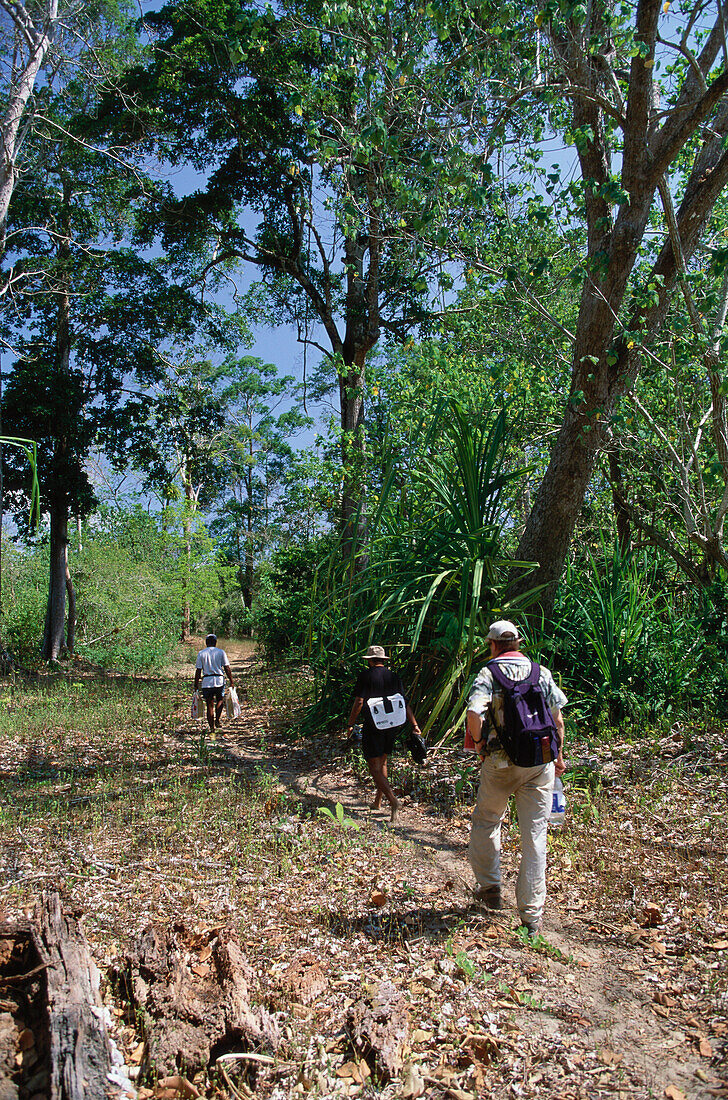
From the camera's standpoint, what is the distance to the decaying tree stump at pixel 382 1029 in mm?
3018

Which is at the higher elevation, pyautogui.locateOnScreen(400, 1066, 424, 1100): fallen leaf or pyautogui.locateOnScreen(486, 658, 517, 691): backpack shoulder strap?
pyautogui.locateOnScreen(486, 658, 517, 691): backpack shoulder strap

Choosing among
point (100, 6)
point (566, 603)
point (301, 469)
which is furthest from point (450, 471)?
point (100, 6)

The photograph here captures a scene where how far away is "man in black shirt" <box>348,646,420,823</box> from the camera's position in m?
6.40

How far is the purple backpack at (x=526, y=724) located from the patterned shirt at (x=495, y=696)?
0.04 m

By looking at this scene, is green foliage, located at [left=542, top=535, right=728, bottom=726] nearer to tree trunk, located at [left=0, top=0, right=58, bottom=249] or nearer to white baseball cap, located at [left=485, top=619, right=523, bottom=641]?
white baseball cap, located at [left=485, top=619, right=523, bottom=641]

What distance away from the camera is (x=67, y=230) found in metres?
17.5

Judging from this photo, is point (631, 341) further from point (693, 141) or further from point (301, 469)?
point (301, 469)

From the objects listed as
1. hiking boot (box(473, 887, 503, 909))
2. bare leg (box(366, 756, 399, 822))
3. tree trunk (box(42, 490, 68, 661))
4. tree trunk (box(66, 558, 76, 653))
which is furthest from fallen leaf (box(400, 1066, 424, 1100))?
tree trunk (box(66, 558, 76, 653))

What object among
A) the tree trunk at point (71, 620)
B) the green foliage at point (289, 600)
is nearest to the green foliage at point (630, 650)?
the green foliage at point (289, 600)

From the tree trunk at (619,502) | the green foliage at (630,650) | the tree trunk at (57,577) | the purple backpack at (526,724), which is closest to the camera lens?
the purple backpack at (526,724)

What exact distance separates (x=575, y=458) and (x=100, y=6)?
15.1 metres

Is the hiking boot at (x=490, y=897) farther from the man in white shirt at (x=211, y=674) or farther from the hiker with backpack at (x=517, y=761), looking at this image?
the man in white shirt at (x=211, y=674)

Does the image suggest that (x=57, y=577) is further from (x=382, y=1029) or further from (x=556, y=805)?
(x=382, y=1029)

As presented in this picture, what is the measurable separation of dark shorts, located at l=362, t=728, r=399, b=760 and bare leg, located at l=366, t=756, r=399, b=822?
5 centimetres
